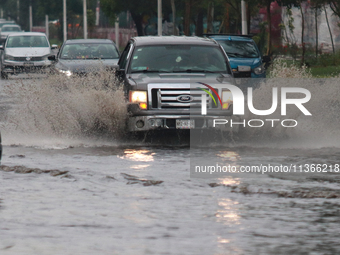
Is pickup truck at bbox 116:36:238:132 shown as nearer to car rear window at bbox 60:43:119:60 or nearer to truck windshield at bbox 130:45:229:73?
truck windshield at bbox 130:45:229:73

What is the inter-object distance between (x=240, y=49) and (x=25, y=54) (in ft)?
36.0

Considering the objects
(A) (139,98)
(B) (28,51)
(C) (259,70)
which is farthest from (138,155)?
(B) (28,51)

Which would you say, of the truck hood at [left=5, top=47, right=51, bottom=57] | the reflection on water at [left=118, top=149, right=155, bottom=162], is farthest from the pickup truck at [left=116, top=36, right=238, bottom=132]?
the truck hood at [left=5, top=47, right=51, bottom=57]

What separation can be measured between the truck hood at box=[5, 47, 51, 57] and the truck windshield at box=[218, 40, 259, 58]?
1043 cm

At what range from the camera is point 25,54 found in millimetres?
31656

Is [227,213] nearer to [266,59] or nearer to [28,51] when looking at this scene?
[266,59]

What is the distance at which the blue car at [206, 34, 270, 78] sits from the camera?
73.4ft

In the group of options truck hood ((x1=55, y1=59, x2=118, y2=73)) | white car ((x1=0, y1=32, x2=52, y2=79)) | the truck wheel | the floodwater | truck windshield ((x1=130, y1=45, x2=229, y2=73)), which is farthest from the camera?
the truck wheel

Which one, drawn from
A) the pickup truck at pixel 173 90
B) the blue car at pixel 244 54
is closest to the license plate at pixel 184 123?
the pickup truck at pixel 173 90

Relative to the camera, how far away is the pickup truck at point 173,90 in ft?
41.4

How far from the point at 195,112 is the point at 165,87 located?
0.62 meters

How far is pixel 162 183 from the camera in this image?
922 cm

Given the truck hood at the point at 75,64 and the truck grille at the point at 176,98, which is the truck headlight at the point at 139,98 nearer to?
the truck grille at the point at 176,98

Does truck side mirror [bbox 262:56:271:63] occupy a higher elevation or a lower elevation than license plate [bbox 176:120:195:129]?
higher
